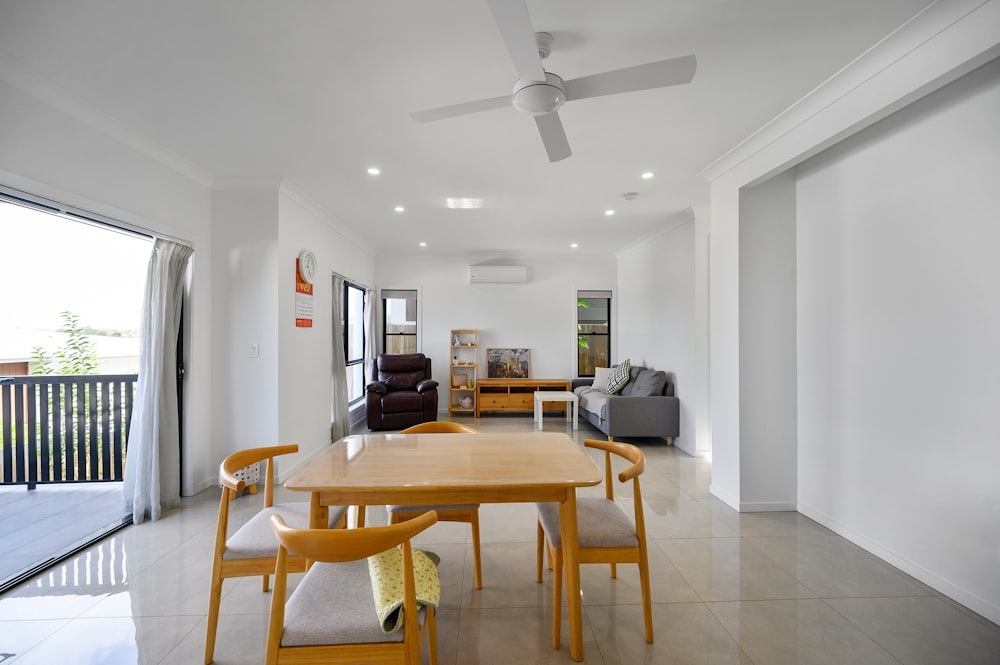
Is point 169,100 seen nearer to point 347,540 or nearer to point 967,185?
point 347,540

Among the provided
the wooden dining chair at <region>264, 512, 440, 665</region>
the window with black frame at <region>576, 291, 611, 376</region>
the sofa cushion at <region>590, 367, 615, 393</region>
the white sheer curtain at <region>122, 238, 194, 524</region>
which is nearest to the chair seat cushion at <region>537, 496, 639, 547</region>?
the wooden dining chair at <region>264, 512, 440, 665</region>

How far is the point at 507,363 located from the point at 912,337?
211 inches

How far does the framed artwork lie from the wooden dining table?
204 inches

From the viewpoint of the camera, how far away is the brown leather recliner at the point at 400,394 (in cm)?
566

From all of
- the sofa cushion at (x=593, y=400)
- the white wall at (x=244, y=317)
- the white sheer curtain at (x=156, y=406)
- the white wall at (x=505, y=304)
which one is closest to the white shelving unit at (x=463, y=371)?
the white wall at (x=505, y=304)

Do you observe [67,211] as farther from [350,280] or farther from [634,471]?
[634,471]

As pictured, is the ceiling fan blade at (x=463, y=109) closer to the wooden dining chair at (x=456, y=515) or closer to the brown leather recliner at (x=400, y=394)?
the wooden dining chair at (x=456, y=515)

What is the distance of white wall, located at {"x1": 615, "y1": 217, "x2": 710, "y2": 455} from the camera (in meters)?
4.77

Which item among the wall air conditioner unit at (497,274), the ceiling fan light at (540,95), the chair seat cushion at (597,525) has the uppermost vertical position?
the ceiling fan light at (540,95)

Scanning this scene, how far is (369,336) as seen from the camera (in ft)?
21.7

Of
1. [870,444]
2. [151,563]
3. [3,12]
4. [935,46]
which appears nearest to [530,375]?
[870,444]

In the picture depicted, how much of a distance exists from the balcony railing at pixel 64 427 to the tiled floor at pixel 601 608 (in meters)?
1.03

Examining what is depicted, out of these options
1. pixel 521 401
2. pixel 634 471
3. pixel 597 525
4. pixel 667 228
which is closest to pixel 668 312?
pixel 667 228

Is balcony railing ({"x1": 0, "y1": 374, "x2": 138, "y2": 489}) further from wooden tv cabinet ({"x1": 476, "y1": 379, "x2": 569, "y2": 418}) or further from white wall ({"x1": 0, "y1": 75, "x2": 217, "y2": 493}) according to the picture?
wooden tv cabinet ({"x1": 476, "y1": 379, "x2": 569, "y2": 418})
